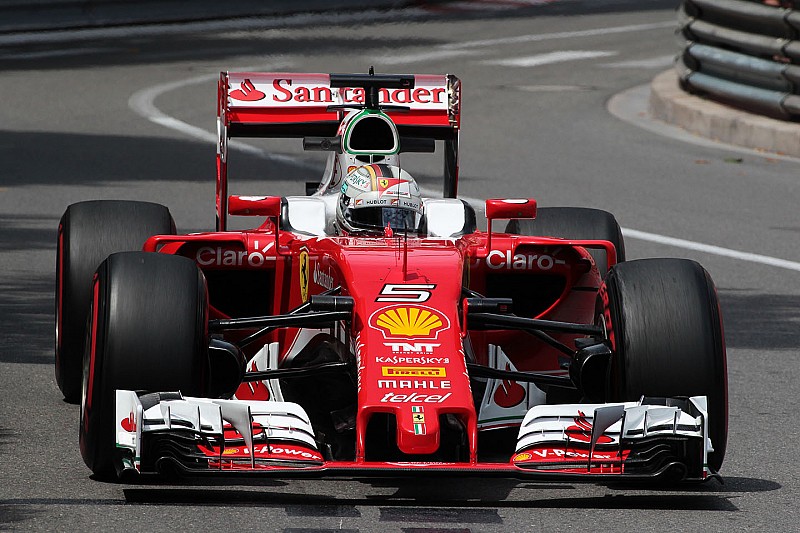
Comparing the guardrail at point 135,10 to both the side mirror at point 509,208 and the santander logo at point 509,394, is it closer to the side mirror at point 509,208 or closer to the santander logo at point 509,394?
the side mirror at point 509,208

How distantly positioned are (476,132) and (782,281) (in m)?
6.94

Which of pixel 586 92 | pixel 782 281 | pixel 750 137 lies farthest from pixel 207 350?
pixel 586 92

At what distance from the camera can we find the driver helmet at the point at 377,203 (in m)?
6.98

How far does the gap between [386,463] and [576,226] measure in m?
2.64

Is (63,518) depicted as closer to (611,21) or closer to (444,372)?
(444,372)

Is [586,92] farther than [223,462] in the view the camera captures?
Yes

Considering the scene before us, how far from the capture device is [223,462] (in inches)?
215

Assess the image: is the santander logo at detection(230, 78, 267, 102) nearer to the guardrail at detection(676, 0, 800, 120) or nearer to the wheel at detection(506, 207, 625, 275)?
the wheel at detection(506, 207, 625, 275)

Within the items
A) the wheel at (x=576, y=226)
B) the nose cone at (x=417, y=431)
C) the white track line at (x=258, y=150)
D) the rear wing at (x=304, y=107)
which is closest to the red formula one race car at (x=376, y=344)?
the nose cone at (x=417, y=431)

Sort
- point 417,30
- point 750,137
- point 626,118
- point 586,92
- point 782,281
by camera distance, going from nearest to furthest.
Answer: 1. point 782,281
2. point 750,137
3. point 626,118
4. point 586,92
5. point 417,30

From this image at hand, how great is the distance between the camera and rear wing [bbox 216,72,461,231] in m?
8.37

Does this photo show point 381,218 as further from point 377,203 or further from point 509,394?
point 509,394

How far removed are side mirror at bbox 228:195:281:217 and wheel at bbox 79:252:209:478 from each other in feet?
2.48

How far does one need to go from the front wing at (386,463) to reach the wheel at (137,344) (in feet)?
0.32
